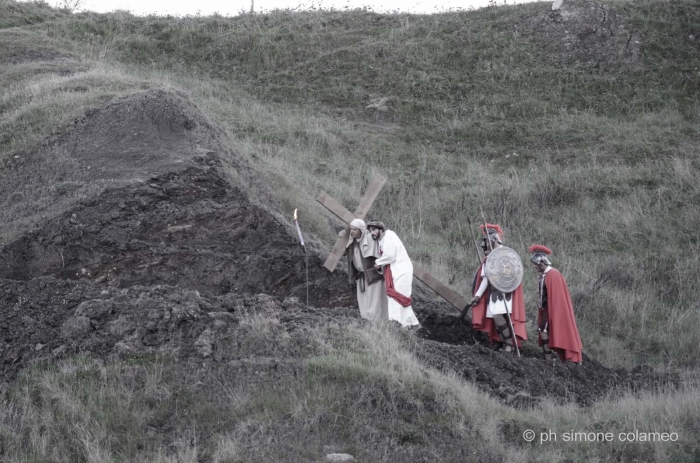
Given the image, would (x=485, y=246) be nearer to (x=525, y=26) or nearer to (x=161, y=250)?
(x=161, y=250)

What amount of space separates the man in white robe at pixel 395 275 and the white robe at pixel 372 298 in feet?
1.22

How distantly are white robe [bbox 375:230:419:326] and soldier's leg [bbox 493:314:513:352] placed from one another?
1084 millimetres

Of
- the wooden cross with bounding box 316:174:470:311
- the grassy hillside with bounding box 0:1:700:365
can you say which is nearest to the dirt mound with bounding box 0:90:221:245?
the grassy hillside with bounding box 0:1:700:365

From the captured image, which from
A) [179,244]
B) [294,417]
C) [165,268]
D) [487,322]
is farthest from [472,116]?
[294,417]

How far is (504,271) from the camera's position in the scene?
36.4 feet

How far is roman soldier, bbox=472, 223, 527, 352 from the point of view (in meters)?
11.3

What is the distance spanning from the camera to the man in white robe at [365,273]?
1162 centimetres

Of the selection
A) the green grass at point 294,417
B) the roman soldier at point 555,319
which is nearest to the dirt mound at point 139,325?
the green grass at point 294,417

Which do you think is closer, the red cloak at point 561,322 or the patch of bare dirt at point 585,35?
the red cloak at point 561,322

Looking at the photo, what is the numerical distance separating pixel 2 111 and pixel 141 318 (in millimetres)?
8544

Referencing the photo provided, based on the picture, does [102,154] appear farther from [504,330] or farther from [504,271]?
[504,330]

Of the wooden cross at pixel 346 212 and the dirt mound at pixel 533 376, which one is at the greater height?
the wooden cross at pixel 346 212

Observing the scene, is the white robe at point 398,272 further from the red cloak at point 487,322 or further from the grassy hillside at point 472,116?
the grassy hillside at point 472,116

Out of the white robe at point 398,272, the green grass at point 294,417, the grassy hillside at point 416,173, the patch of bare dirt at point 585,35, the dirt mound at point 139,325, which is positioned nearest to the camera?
the green grass at point 294,417
